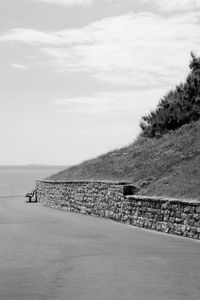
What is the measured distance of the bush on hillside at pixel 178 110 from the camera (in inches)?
1423

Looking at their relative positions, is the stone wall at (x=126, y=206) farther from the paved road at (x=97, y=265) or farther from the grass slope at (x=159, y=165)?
the grass slope at (x=159, y=165)

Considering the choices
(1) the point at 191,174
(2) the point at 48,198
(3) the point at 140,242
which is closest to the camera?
(3) the point at 140,242

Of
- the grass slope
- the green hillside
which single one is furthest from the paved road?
the green hillside

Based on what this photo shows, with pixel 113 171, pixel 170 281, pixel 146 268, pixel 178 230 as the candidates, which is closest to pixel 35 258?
pixel 146 268

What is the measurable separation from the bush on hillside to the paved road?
57.3ft

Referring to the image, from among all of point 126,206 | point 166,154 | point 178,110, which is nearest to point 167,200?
point 126,206

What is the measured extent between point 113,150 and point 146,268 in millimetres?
28391

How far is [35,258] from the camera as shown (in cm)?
1295

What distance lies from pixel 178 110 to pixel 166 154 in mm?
8199

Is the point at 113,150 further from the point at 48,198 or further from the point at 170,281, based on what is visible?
the point at 170,281

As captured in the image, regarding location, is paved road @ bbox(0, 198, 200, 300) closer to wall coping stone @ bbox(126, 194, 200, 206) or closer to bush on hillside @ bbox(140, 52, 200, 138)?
wall coping stone @ bbox(126, 194, 200, 206)

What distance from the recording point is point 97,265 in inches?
472

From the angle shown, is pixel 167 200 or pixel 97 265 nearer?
pixel 97 265

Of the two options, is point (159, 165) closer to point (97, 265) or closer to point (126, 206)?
point (126, 206)
